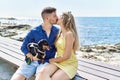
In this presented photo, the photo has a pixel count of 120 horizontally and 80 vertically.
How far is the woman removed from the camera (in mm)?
4082

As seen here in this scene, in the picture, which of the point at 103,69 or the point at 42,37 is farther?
the point at 103,69

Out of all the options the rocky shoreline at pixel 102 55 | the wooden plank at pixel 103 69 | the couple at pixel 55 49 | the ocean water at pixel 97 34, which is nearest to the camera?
the couple at pixel 55 49

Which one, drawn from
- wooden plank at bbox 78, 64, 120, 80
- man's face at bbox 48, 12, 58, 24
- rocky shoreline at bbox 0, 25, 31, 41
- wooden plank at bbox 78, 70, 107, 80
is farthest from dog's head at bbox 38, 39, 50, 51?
rocky shoreline at bbox 0, 25, 31, 41

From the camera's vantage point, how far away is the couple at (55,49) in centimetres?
411

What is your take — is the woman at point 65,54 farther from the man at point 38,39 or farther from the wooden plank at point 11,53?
the wooden plank at point 11,53

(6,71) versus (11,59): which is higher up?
(11,59)

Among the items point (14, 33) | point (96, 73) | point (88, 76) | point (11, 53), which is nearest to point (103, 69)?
point (96, 73)

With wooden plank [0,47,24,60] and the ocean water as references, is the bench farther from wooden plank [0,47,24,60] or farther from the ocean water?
the ocean water

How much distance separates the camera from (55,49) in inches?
176

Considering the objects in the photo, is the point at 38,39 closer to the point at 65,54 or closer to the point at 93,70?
the point at 65,54

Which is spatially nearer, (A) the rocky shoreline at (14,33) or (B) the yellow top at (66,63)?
(B) the yellow top at (66,63)

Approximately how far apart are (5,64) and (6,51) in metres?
0.30

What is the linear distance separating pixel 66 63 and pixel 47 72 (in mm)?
315

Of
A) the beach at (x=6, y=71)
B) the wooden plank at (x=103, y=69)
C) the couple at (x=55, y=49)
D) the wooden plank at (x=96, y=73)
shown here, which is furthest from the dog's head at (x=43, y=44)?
the beach at (x=6, y=71)
